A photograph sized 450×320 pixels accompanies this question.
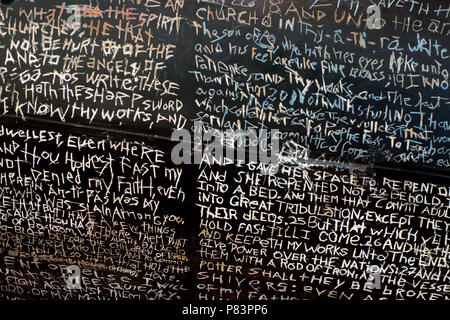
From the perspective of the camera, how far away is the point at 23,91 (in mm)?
3490

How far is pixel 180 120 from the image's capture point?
135 inches

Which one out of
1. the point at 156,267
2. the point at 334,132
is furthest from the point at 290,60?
the point at 156,267

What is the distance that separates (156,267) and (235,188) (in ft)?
3.99

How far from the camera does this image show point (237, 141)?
3438 millimetres

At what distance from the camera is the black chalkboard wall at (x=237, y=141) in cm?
327

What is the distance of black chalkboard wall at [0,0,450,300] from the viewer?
129 inches

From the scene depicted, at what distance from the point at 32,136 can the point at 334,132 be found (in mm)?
2946

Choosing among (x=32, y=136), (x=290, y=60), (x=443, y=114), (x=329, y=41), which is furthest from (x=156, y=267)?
(x=443, y=114)
